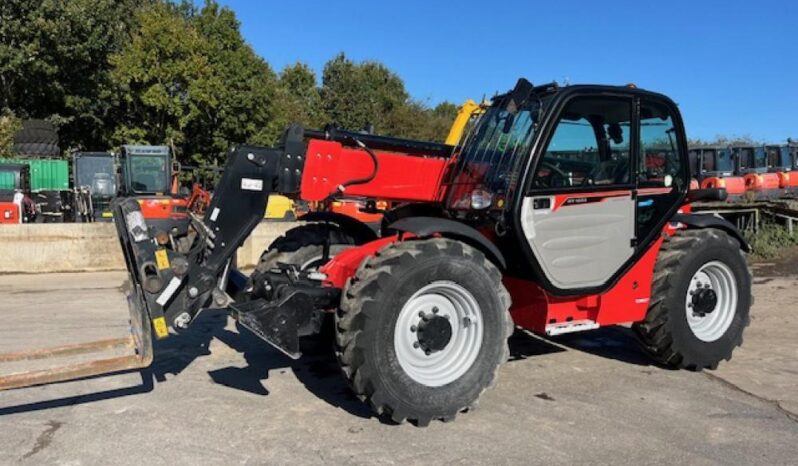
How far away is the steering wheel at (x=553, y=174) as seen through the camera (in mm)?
5289

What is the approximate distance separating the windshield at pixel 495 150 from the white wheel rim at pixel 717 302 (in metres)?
2.19

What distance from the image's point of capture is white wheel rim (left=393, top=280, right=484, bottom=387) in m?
4.79

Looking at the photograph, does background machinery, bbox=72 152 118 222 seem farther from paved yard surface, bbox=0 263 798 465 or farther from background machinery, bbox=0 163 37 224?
paved yard surface, bbox=0 263 798 465

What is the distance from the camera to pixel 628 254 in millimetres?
5703

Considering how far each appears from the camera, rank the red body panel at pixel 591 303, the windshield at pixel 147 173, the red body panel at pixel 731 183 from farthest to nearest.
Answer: the red body panel at pixel 731 183
the windshield at pixel 147 173
the red body panel at pixel 591 303

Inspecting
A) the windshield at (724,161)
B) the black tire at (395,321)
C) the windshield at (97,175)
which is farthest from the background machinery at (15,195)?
the windshield at (724,161)

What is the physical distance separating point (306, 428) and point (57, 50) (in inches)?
1099

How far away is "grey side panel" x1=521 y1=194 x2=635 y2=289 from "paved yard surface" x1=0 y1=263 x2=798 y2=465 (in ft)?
3.16

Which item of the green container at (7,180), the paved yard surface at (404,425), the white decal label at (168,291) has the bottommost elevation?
the paved yard surface at (404,425)

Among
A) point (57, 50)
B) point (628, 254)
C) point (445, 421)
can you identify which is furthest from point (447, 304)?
point (57, 50)

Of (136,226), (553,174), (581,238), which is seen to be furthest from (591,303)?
(136,226)

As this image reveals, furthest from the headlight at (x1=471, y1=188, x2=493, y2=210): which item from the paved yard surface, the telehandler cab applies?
the paved yard surface

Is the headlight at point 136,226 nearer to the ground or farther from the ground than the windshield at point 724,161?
nearer to the ground

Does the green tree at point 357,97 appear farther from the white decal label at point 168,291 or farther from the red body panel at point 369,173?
the white decal label at point 168,291
